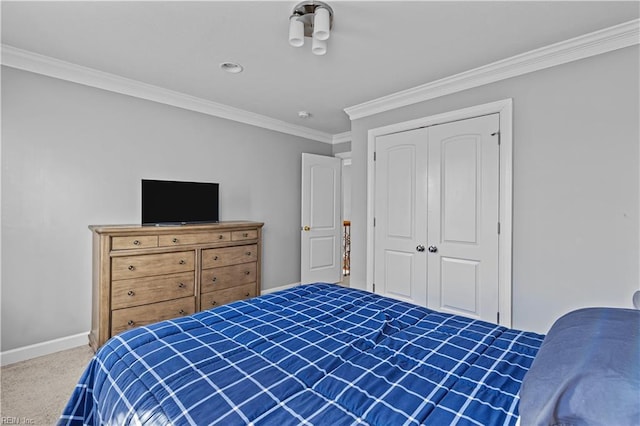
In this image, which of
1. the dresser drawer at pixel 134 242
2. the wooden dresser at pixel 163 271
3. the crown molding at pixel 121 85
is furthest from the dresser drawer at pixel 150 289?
the crown molding at pixel 121 85

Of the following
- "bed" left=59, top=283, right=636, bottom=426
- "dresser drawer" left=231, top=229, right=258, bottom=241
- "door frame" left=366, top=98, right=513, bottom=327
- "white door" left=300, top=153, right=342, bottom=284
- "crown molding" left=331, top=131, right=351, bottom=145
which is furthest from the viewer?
"crown molding" left=331, top=131, right=351, bottom=145

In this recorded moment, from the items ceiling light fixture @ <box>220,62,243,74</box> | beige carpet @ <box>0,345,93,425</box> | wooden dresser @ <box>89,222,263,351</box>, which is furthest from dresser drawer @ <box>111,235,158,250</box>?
ceiling light fixture @ <box>220,62,243,74</box>

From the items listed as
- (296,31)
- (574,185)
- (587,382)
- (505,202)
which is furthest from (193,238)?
(574,185)

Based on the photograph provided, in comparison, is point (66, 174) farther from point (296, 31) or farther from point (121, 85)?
point (296, 31)

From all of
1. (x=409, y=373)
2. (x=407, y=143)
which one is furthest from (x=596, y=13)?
(x=409, y=373)

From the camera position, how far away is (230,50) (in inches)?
96.3

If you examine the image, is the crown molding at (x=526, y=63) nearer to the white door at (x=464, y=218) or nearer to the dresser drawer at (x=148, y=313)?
the white door at (x=464, y=218)

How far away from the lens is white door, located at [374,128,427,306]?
324 centimetres

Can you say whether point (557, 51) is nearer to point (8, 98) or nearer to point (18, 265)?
point (8, 98)

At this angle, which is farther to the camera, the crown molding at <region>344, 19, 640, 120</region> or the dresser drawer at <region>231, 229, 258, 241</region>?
the dresser drawer at <region>231, 229, 258, 241</region>

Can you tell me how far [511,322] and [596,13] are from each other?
2.26 metres

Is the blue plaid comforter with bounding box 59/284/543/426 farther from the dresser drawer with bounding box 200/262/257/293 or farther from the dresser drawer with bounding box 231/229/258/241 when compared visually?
the dresser drawer with bounding box 231/229/258/241

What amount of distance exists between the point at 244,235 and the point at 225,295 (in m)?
0.68

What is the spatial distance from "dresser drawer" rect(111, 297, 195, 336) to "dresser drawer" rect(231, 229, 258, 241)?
0.75 metres
